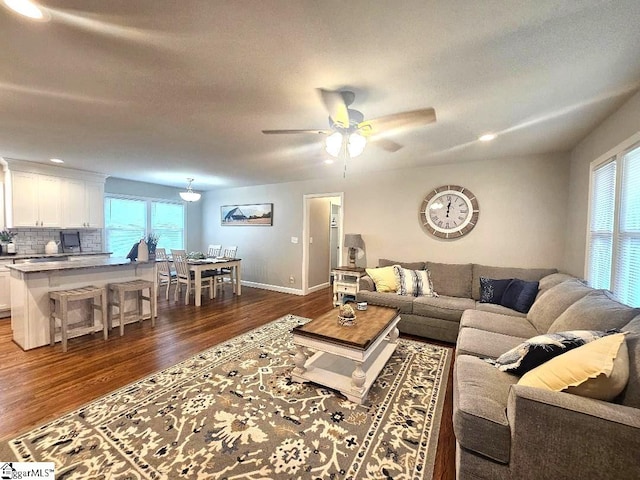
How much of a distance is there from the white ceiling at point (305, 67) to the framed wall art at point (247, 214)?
10.1 ft

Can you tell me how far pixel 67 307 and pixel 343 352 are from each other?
330cm

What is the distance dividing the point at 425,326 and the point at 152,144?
4120mm

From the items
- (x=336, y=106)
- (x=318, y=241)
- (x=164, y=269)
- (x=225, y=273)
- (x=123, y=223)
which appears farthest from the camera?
(x=318, y=241)

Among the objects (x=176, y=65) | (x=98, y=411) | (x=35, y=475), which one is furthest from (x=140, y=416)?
(x=176, y=65)

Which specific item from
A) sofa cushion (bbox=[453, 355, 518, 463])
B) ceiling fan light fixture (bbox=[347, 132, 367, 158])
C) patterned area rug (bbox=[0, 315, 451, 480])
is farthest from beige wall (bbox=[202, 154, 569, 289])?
sofa cushion (bbox=[453, 355, 518, 463])

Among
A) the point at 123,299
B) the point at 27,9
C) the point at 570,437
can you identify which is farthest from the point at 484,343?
the point at 123,299

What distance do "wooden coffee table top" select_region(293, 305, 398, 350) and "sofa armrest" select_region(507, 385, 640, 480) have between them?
1.04m

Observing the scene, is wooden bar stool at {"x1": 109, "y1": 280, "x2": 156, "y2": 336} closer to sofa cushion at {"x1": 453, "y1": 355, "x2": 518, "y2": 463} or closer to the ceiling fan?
the ceiling fan

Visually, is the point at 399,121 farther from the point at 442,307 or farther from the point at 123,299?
the point at 123,299

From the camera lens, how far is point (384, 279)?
3900 millimetres

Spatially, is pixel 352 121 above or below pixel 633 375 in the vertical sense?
above

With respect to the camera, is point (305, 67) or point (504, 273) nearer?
point (305, 67)

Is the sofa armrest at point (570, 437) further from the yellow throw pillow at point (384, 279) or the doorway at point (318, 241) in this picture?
the doorway at point (318, 241)

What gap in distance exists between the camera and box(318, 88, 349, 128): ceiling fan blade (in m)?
1.84
